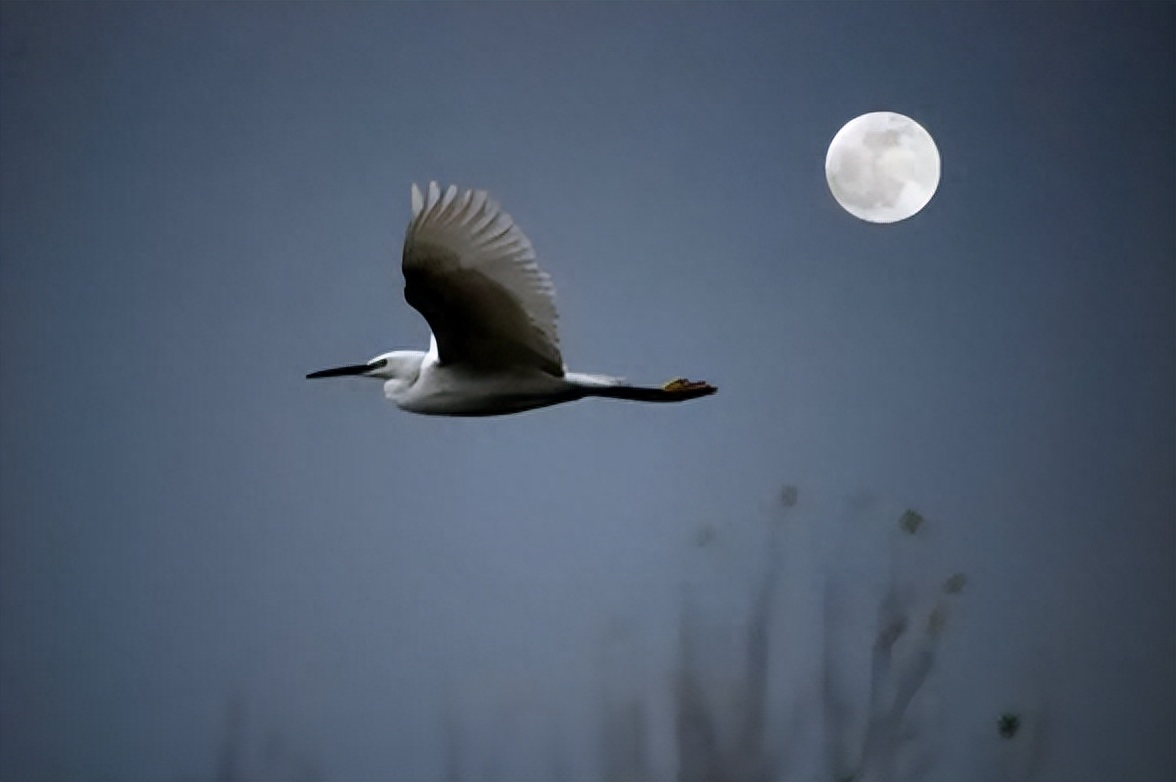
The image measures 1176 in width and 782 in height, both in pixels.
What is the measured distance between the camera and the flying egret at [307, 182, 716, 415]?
6.63ft

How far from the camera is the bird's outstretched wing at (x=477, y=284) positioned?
6.56 ft

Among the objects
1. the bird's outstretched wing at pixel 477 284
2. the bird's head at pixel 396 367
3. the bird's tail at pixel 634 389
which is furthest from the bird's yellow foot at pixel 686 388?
the bird's head at pixel 396 367

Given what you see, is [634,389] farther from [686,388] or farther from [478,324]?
[478,324]

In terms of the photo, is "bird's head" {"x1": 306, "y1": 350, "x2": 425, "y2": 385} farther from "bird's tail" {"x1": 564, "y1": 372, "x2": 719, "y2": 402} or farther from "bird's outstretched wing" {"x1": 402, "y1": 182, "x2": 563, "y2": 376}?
"bird's tail" {"x1": 564, "y1": 372, "x2": 719, "y2": 402}

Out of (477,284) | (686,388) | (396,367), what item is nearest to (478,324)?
(477,284)

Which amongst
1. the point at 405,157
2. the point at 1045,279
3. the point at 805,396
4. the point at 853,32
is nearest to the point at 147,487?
the point at 405,157

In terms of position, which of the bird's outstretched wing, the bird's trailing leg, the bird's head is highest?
the bird's outstretched wing

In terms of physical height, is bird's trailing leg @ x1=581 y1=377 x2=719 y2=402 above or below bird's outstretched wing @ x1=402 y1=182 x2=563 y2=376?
below

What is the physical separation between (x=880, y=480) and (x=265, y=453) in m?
1.39

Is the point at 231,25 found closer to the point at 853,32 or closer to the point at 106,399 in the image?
the point at 106,399

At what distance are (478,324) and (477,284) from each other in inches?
3.7

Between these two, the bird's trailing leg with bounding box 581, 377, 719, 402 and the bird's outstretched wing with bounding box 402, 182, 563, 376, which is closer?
the bird's outstretched wing with bounding box 402, 182, 563, 376

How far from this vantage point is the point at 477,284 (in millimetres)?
2109

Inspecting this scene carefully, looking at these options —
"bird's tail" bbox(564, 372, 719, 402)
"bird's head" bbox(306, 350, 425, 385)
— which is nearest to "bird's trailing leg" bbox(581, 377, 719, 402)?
"bird's tail" bbox(564, 372, 719, 402)
